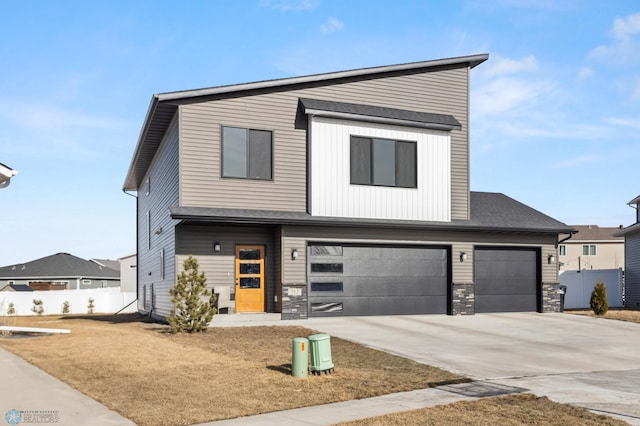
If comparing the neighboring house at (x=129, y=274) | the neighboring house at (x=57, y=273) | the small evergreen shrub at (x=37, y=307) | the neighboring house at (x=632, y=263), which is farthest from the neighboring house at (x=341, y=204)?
the neighboring house at (x=57, y=273)

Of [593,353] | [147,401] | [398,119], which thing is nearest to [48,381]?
[147,401]

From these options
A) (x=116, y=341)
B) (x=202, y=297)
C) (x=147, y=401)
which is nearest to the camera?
(x=147, y=401)

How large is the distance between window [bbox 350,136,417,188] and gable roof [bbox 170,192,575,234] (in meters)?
1.37

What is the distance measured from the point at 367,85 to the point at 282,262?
6.85m

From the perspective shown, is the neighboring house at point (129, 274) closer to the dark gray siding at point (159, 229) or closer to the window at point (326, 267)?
the dark gray siding at point (159, 229)

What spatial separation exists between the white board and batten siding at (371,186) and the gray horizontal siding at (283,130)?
0.48 m

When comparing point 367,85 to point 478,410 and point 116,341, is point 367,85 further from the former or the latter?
point 478,410

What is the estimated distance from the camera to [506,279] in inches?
946

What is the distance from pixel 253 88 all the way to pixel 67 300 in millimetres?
23805

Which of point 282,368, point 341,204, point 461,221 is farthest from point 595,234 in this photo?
point 282,368

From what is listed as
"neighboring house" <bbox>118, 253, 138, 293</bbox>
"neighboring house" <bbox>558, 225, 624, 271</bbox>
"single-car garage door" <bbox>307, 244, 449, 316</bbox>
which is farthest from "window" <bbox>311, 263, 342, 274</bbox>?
"neighboring house" <bbox>558, 225, 624, 271</bbox>

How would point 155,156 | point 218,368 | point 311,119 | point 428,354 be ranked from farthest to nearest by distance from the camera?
point 155,156, point 311,119, point 428,354, point 218,368

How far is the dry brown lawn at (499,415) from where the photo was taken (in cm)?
808

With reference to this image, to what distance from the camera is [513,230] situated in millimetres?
23391
